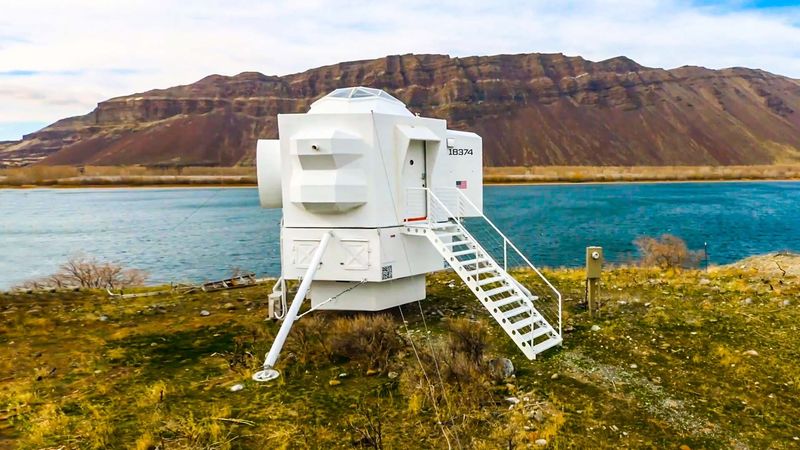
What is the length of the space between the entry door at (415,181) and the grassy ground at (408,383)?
10.0 feet

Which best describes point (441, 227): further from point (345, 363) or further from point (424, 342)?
point (345, 363)

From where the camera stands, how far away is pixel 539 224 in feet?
208

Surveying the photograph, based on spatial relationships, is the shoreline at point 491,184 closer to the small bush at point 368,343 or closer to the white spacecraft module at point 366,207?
the white spacecraft module at point 366,207

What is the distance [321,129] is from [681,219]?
68.7 meters

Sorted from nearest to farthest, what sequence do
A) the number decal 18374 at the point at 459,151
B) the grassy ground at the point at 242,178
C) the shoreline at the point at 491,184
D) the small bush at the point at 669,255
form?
the number decal 18374 at the point at 459,151 < the small bush at the point at 669,255 < the shoreline at the point at 491,184 < the grassy ground at the point at 242,178

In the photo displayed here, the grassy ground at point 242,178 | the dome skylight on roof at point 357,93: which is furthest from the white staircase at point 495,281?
the grassy ground at point 242,178

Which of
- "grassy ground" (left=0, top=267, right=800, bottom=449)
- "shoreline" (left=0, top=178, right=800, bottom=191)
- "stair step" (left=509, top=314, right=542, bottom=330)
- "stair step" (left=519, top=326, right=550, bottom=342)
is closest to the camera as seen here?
"grassy ground" (left=0, top=267, right=800, bottom=449)

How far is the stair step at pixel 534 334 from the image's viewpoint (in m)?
11.0

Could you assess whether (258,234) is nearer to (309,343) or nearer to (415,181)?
(415,181)

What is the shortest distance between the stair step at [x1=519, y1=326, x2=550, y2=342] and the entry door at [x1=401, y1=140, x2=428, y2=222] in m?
4.56

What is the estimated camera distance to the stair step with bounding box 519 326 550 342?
11047 mm

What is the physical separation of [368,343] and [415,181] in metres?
5.05

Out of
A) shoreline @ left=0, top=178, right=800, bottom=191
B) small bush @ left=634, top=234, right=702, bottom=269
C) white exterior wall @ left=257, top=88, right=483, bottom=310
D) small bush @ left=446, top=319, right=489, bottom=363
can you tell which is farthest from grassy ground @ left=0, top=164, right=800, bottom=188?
small bush @ left=446, top=319, right=489, bottom=363

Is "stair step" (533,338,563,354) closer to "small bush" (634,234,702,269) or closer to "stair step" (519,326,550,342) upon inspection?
"stair step" (519,326,550,342)
